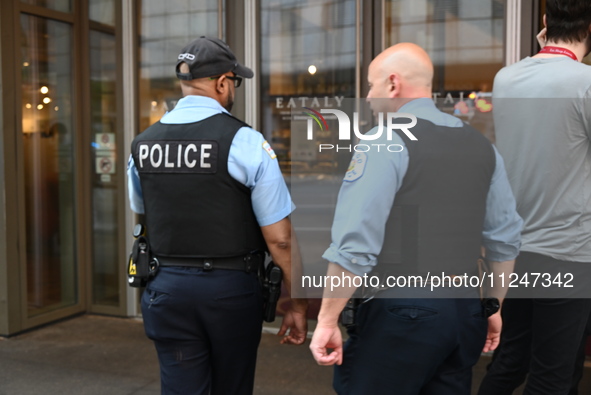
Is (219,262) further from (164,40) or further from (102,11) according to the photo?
(102,11)

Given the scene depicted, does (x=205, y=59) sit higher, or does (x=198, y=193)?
(x=205, y=59)

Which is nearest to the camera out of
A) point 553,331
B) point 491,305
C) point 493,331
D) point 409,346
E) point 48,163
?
point 409,346

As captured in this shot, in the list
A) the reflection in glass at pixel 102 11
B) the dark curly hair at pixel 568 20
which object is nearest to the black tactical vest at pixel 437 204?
the dark curly hair at pixel 568 20

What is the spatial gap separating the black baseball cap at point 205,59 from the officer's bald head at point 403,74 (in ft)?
2.66

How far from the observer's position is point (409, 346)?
2.01m

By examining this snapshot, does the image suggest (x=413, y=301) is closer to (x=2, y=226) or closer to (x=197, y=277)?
(x=197, y=277)

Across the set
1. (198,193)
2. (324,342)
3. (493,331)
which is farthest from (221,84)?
(493,331)

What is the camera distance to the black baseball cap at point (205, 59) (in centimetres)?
265

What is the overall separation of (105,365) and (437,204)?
3323 millimetres

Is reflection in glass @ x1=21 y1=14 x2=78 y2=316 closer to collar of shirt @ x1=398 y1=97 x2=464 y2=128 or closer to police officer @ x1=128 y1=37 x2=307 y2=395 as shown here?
police officer @ x1=128 y1=37 x2=307 y2=395

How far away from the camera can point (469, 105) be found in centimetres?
462

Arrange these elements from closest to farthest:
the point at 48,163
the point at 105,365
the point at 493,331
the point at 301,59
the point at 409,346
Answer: the point at 409,346, the point at 493,331, the point at 105,365, the point at 301,59, the point at 48,163

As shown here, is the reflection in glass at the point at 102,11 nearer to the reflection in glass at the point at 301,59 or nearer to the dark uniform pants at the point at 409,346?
the reflection in glass at the point at 301,59

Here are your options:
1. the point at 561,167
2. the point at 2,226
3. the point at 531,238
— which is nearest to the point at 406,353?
the point at 531,238
